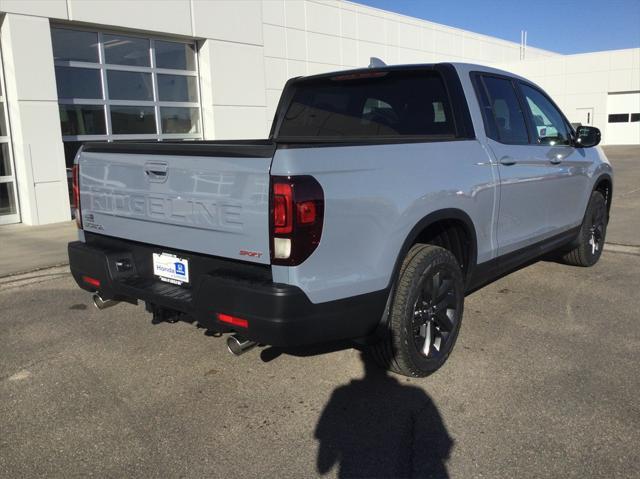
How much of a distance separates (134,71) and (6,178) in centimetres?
329

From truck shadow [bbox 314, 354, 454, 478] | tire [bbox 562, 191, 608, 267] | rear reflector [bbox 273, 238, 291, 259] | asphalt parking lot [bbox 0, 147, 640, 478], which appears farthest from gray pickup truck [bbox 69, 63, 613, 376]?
tire [bbox 562, 191, 608, 267]

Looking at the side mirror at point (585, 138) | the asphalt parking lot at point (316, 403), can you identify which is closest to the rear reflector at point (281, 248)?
the asphalt parking lot at point (316, 403)

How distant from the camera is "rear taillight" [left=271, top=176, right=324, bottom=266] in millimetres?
2646

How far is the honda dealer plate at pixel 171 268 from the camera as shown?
3.24m

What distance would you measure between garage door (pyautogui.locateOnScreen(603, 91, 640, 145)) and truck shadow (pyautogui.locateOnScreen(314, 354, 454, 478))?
113ft

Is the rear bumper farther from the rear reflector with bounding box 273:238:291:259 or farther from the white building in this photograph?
the white building

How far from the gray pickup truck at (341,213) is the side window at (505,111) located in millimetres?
20

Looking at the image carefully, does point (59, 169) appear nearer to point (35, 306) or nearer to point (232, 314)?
point (35, 306)

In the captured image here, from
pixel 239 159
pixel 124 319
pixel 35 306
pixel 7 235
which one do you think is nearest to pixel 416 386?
pixel 239 159

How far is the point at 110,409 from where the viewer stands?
330 cm

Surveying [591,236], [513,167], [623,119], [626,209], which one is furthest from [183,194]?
[623,119]

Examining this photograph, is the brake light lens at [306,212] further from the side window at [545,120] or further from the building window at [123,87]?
the building window at [123,87]

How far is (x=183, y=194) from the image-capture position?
3100 millimetres

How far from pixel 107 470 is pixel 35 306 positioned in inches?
120
